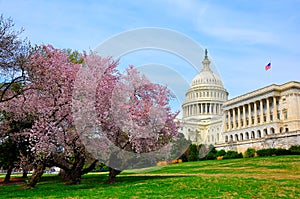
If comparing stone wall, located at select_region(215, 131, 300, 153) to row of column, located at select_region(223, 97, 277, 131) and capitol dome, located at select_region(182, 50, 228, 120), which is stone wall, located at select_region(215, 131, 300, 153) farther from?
capitol dome, located at select_region(182, 50, 228, 120)

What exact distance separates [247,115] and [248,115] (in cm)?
106

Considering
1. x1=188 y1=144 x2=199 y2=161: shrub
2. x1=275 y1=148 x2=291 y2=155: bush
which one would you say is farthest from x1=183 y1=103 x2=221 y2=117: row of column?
x1=275 y1=148 x2=291 y2=155: bush

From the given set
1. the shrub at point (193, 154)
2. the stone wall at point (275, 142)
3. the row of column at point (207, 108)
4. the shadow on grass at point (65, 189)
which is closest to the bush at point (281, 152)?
the stone wall at point (275, 142)

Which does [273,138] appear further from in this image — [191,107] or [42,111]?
[191,107]

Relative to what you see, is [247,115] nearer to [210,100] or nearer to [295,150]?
[210,100]

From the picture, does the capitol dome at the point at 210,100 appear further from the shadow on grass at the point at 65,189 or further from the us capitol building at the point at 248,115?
the shadow on grass at the point at 65,189

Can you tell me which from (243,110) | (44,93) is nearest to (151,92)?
(44,93)

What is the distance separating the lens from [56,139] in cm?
1994

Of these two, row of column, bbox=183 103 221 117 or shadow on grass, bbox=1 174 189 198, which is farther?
row of column, bbox=183 103 221 117

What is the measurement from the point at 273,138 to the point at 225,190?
145 feet

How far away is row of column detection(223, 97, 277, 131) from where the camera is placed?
276 ft

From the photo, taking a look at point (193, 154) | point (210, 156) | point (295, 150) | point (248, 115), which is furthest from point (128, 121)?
point (248, 115)

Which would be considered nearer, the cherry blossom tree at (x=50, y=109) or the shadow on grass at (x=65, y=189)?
the shadow on grass at (x=65, y=189)

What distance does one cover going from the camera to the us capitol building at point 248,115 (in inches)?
2427
